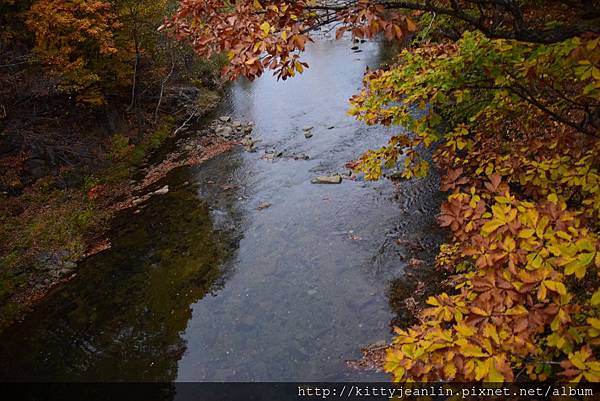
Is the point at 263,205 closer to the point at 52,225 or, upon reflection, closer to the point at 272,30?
the point at 52,225

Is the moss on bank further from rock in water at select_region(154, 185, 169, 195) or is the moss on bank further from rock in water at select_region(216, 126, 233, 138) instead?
rock in water at select_region(216, 126, 233, 138)

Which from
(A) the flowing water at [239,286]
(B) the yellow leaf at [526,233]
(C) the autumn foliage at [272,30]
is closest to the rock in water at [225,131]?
(A) the flowing water at [239,286]

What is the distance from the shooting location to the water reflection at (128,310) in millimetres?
9297

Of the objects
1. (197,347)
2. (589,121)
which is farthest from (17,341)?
(589,121)

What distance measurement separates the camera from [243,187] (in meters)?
17.1

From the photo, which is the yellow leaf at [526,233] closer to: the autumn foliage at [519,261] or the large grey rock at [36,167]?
the autumn foliage at [519,261]

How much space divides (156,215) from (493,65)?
13.4m

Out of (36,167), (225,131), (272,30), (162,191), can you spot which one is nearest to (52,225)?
(162,191)

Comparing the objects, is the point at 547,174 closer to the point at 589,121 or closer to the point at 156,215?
the point at 589,121

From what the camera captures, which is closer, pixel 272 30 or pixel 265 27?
pixel 265 27

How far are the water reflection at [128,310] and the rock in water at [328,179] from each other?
14.7 feet

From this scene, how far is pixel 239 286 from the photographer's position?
36.5ft

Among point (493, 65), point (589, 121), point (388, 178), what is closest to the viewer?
point (589, 121)

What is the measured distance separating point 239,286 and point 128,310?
3027 mm
